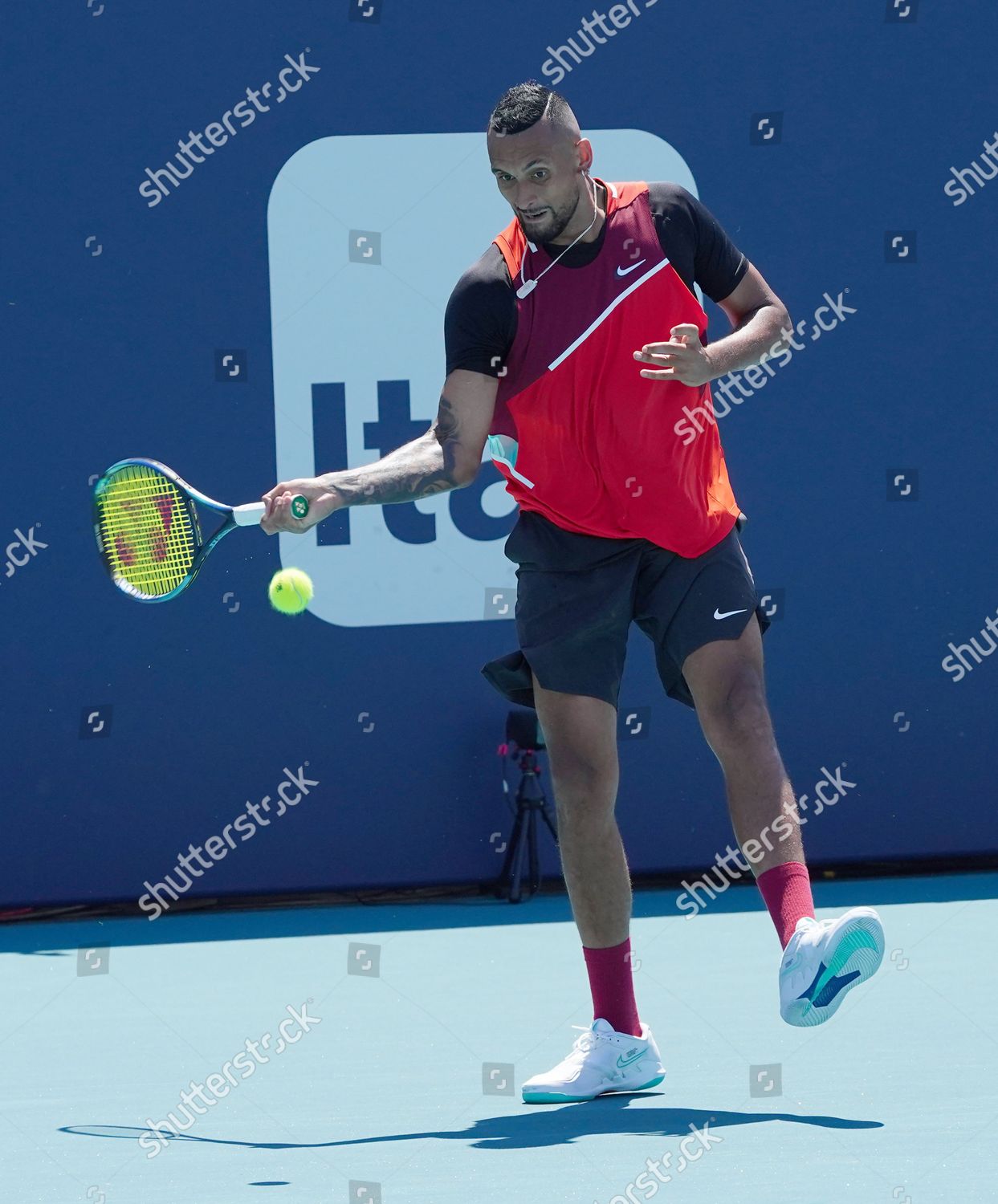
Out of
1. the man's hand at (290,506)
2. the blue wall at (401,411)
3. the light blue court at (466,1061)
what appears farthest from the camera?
the blue wall at (401,411)

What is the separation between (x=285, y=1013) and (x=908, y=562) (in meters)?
2.49

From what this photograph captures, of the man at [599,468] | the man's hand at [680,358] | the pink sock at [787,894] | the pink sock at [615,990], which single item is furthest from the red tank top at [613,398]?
the pink sock at [615,990]

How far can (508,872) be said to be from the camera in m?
5.23

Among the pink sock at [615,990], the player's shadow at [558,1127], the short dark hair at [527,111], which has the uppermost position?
the short dark hair at [527,111]

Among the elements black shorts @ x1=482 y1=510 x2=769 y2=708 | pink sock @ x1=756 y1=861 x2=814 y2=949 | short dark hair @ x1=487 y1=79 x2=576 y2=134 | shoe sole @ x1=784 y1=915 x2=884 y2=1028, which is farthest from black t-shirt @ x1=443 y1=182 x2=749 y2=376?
shoe sole @ x1=784 y1=915 x2=884 y2=1028

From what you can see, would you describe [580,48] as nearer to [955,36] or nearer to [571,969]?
[955,36]

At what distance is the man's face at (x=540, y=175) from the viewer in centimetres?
295

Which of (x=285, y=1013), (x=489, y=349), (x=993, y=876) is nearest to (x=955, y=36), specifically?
(x=993, y=876)

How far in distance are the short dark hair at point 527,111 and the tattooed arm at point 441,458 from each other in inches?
16.5

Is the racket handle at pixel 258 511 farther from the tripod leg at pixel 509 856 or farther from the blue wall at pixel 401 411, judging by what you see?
the tripod leg at pixel 509 856

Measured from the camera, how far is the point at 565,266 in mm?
3078

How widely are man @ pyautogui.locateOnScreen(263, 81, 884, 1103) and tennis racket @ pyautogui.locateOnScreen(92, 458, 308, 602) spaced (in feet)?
1.46

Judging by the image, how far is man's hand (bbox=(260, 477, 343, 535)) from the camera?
9.04 ft

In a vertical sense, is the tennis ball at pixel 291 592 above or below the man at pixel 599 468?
above
